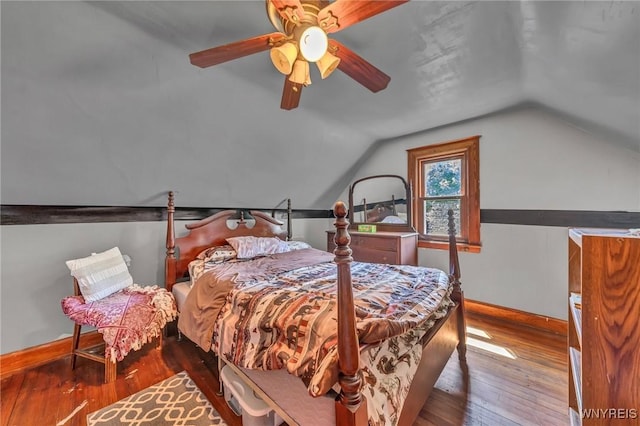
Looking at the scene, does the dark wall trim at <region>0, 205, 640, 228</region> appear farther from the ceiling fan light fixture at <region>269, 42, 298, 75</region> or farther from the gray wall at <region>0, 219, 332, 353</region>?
the ceiling fan light fixture at <region>269, 42, 298, 75</region>

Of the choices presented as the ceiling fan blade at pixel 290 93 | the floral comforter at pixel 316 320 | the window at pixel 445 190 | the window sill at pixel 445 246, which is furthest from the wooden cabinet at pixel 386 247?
the ceiling fan blade at pixel 290 93

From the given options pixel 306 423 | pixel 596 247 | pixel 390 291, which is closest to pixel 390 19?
pixel 596 247

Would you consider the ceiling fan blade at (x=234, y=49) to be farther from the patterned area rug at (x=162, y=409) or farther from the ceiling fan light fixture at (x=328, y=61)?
the patterned area rug at (x=162, y=409)

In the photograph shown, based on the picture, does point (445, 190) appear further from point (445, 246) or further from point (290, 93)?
point (290, 93)

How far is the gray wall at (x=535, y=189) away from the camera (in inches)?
90.4

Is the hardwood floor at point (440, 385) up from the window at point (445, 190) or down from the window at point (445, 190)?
down

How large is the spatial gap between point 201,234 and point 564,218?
12.5 feet

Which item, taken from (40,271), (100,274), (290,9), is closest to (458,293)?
(290,9)

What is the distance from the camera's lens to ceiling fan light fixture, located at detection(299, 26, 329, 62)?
3.84 ft

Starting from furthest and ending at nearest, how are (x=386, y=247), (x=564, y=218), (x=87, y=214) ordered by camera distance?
(x=386, y=247), (x=564, y=218), (x=87, y=214)

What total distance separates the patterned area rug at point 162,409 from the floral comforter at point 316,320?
1.21ft

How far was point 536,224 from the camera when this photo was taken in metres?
2.67

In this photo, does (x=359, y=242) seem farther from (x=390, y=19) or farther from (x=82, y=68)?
(x=82, y=68)

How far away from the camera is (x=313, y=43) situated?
1201mm
